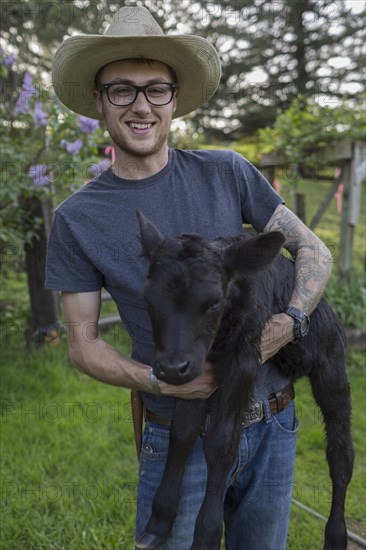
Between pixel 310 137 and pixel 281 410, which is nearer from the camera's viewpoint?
pixel 281 410

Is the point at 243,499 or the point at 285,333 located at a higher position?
the point at 285,333

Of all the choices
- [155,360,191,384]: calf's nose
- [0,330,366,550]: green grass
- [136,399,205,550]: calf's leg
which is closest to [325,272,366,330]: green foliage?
[0,330,366,550]: green grass

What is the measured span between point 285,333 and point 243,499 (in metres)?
0.84

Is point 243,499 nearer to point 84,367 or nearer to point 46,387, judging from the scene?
point 84,367

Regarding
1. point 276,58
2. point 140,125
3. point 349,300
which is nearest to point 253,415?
point 140,125

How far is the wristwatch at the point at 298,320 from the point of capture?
222 cm

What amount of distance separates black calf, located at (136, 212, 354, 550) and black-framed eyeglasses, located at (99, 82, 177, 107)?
589mm

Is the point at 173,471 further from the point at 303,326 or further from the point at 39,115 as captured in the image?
the point at 39,115

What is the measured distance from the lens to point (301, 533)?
3.61 m

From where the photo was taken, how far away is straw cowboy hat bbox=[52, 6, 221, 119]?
2.28m

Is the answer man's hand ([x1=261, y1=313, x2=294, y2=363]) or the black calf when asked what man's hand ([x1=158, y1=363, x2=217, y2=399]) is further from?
man's hand ([x1=261, y1=313, x2=294, y2=363])

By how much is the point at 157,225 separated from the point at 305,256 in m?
0.65

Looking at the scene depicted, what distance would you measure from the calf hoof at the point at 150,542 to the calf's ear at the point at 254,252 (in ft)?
3.49

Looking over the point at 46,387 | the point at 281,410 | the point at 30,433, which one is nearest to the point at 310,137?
the point at 46,387
